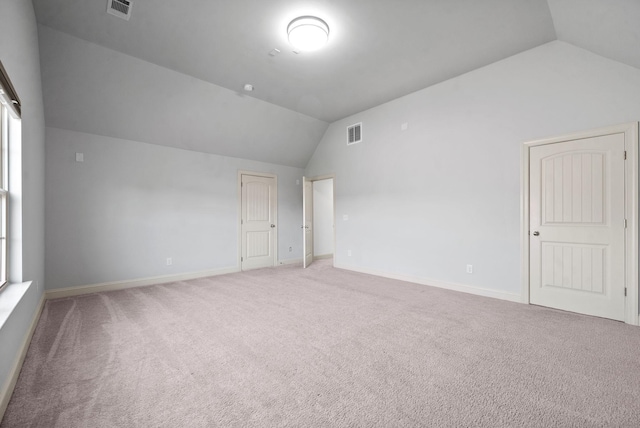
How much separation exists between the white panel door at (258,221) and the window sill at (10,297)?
12.2ft

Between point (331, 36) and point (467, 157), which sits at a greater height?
point (331, 36)

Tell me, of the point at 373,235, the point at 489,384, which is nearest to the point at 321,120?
the point at 373,235

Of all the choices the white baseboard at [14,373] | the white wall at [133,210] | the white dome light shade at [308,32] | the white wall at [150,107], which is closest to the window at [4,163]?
the white baseboard at [14,373]

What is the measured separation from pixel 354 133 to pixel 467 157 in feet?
7.65

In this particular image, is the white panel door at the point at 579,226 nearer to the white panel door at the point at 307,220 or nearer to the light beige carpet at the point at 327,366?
the light beige carpet at the point at 327,366

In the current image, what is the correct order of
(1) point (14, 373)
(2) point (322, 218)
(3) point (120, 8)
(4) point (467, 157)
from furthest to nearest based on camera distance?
(2) point (322, 218) → (4) point (467, 157) → (3) point (120, 8) → (1) point (14, 373)

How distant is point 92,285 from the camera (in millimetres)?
4188

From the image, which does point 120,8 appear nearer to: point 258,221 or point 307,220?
point 258,221

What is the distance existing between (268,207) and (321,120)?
2.25m

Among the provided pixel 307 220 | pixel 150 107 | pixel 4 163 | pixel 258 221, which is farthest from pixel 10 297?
pixel 307 220

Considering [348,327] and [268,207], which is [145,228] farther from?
[348,327]

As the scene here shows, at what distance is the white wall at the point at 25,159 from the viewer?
1837 millimetres

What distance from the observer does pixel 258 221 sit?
6.25m

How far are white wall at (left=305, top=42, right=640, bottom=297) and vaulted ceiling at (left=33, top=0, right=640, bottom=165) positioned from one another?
0.24 m
